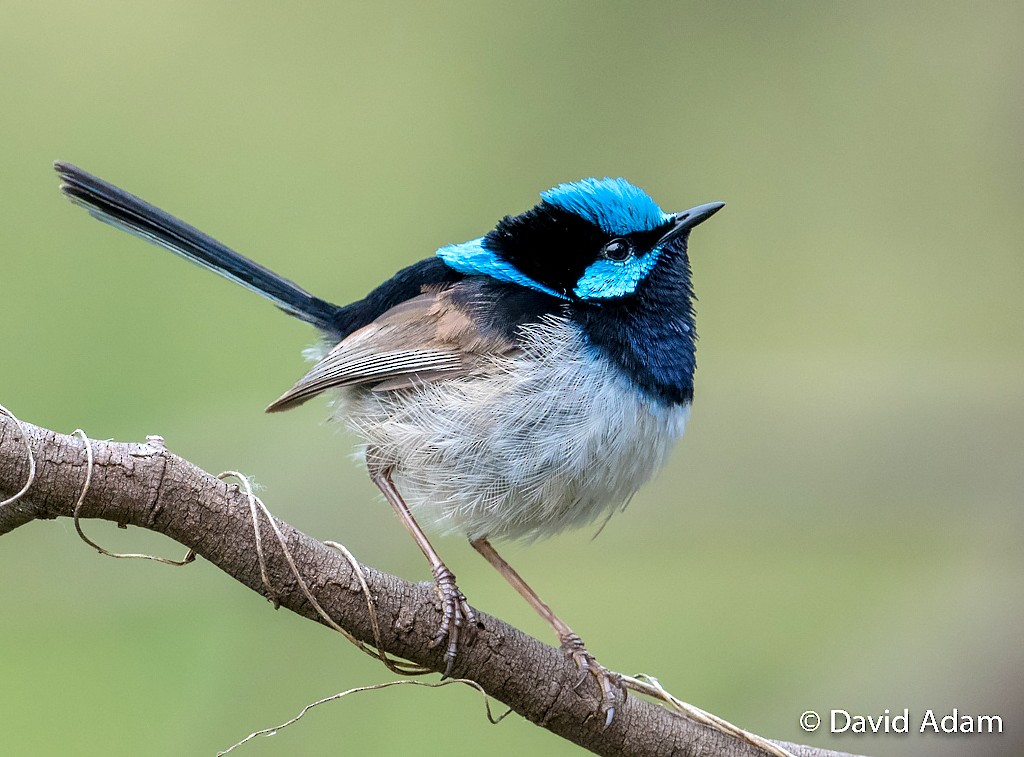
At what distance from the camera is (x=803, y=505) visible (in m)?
4.39

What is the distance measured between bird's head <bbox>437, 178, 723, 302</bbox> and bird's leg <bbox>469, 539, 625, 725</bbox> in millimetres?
775

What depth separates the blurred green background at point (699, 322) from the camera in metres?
3.91

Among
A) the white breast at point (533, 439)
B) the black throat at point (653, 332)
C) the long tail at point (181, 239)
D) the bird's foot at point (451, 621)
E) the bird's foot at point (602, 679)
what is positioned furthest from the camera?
the long tail at point (181, 239)

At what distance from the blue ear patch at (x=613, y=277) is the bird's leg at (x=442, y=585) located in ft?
2.42

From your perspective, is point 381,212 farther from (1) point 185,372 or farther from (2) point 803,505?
(2) point 803,505

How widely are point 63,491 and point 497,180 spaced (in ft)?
12.5

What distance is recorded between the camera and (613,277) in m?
3.27

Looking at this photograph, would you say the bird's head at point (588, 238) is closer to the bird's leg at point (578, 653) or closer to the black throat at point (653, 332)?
the black throat at point (653, 332)

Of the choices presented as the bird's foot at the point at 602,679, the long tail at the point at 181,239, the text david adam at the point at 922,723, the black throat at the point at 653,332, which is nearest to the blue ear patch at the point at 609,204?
the black throat at the point at 653,332

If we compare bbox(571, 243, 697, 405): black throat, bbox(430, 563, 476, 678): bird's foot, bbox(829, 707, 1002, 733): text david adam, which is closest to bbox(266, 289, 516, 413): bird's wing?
bbox(571, 243, 697, 405): black throat

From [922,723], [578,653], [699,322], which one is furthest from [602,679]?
[699,322]

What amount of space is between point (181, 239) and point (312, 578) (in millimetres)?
1484

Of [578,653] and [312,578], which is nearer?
[312,578]

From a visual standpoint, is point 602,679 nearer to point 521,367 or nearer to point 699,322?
point 521,367
